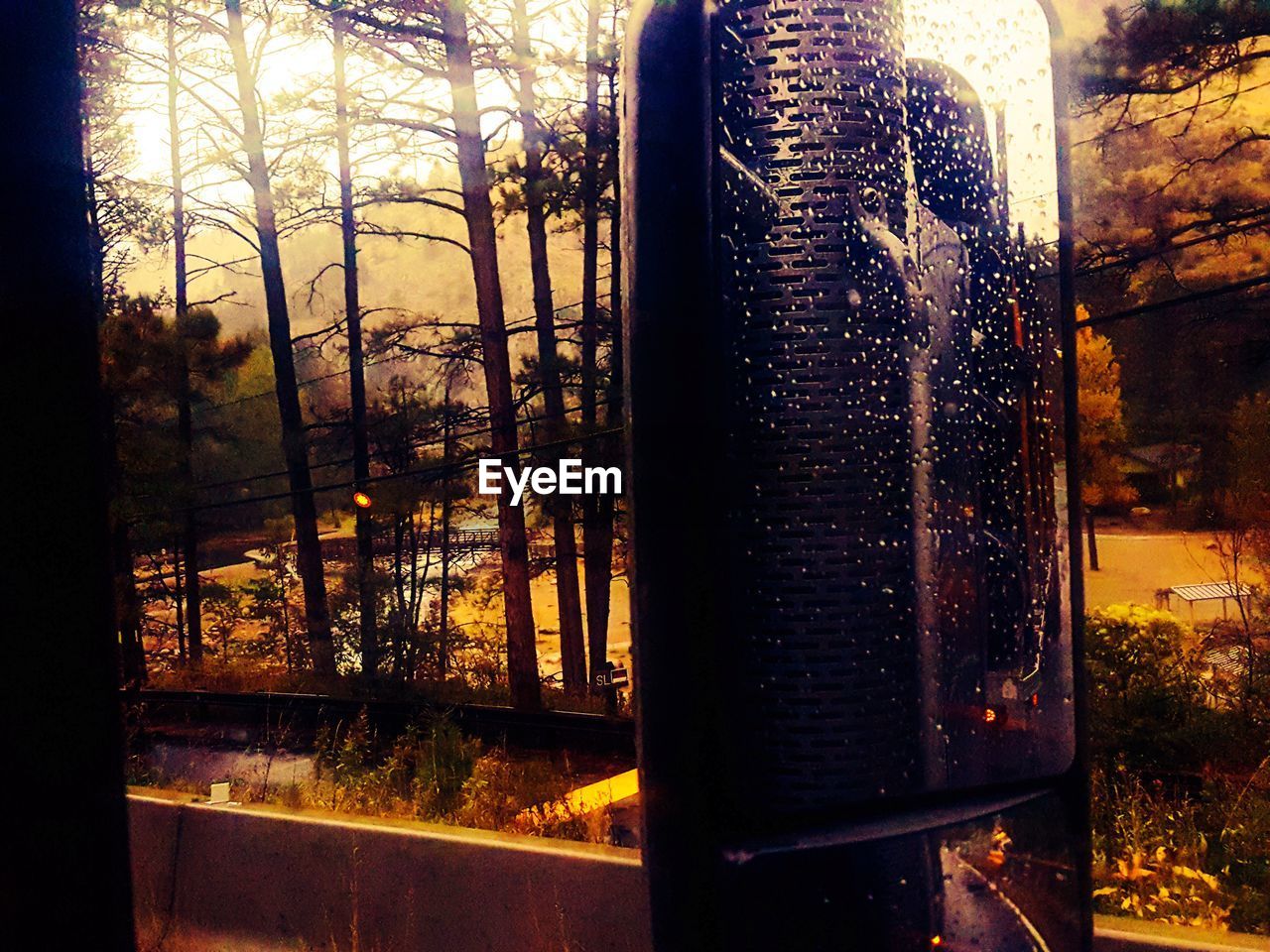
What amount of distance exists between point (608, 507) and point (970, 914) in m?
19.5

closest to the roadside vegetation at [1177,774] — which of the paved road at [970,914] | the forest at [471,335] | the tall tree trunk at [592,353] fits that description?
the forest at [471,335]

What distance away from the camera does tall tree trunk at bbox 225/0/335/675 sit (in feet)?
80.0

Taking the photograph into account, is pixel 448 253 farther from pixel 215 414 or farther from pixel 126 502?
pixel 215 414

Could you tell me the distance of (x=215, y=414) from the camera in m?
33.4

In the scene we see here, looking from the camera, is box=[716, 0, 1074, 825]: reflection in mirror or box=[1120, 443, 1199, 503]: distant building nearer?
box=[716, 0, 1074, 825]: reflection in mirror

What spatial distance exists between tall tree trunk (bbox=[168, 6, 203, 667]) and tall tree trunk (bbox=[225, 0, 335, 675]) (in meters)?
1.42

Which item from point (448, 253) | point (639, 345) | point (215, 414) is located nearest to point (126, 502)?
point (448, 253)

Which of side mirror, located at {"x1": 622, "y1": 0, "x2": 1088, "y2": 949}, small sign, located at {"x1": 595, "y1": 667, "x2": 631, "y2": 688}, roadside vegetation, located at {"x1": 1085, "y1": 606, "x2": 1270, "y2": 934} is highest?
side mirror, located at {"x1": 622, "y1": 0, "x2": 1088, "y2": 949}

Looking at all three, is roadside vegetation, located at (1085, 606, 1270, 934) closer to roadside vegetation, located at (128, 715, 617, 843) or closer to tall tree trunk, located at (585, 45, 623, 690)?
roadside vegetation, located at (128, 715, 617, 843)

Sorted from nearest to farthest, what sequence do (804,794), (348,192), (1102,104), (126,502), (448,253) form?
1. (804,794)
2. (1102,104)
3. (126,502)
4. (448,253)
5. (348,192)

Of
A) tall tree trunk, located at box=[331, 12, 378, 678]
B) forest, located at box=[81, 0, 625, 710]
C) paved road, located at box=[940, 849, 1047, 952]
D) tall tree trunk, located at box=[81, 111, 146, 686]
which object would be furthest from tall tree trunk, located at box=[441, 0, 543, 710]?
paved road, located at box=[940, 849, 1047, 952]

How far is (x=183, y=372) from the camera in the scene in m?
24.2

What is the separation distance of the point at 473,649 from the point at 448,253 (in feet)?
33.4

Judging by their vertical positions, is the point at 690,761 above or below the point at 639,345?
below
